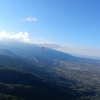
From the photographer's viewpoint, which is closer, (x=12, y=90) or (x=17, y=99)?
(x=17, y=99)

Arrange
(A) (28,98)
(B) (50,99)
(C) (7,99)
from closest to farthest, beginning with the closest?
(C) (7,99)
(A) (28,98)
(B) (50,99)

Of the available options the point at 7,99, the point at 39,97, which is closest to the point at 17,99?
the point at 7,99

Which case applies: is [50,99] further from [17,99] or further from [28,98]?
[17,99]

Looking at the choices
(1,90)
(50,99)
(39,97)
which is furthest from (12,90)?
(50,99)

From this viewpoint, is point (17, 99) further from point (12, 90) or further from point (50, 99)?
point (50, 99)

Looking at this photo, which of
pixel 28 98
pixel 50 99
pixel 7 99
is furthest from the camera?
pixel 50 99

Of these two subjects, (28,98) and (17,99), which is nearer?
(17,99)

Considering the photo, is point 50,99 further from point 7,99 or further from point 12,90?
point 7,99
